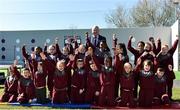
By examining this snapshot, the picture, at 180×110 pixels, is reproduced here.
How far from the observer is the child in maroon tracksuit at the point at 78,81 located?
14.1m

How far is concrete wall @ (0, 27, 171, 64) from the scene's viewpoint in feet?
113

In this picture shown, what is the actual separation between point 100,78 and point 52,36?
75.2 feet

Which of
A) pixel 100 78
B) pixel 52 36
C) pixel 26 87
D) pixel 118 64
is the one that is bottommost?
pixel 26 87

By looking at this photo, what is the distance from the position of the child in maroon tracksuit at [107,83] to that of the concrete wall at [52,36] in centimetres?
2032

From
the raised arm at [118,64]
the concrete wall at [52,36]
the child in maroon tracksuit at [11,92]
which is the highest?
the concrete wall at [52,36]

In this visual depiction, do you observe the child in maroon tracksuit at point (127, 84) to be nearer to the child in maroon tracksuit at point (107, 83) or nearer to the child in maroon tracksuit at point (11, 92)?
the child in maroon tracksuit at point (107, 83)

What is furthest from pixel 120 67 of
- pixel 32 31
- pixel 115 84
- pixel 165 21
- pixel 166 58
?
pixel 165 21

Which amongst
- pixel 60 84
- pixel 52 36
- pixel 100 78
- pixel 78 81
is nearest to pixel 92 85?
pixel 100 78

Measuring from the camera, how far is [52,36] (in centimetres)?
3647

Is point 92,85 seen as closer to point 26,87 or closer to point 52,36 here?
point 26,87

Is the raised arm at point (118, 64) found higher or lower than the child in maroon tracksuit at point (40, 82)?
higher

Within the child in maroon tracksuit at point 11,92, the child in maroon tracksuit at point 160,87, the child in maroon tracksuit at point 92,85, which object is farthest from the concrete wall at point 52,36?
the child in maroon tracksuit at point 92,85

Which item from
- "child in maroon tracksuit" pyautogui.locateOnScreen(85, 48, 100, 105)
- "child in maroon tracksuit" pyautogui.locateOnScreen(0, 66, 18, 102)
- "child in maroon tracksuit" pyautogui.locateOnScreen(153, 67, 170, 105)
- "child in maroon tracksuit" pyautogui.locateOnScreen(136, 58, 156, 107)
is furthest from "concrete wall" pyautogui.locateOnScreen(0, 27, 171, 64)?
"child in maroon tracksuit" pyautogui.locateOnScreen(136, 58, 156, 107)

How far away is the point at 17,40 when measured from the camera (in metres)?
37.8
